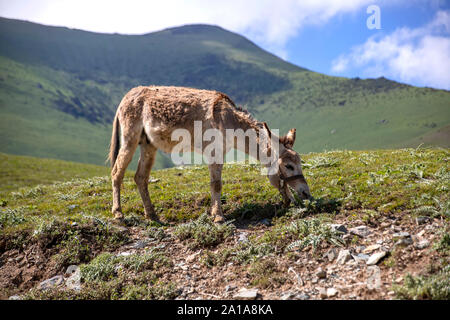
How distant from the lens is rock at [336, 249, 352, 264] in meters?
6.33

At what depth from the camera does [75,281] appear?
726cm

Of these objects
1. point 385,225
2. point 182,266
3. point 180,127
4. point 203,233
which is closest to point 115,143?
point 180,127

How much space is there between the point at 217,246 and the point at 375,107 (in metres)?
168

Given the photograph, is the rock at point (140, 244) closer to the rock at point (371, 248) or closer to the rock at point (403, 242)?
the rock at point (371, 248)

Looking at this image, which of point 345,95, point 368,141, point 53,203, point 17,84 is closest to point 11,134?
point 17,84

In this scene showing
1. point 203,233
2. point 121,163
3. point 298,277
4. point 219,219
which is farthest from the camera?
point 121,163

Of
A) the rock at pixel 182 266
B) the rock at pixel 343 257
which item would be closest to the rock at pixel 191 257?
the rock at pixel 182 266

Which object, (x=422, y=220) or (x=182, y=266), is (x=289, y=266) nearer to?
(x=182, y=266)

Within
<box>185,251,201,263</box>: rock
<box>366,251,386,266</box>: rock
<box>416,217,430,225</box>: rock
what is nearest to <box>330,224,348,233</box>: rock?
<box>366,251,386,266</box>: rock

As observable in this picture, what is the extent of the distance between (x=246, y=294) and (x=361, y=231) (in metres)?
2.97

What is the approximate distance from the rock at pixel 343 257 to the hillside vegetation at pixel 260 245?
0.03m

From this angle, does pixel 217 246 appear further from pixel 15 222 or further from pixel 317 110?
pixel 317 110

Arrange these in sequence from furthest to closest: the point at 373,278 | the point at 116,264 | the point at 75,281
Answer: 1. the point at 116,264
2. the point at 75,281
3. the point at 373,278

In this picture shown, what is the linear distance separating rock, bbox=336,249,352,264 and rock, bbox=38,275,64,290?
6.10 m
